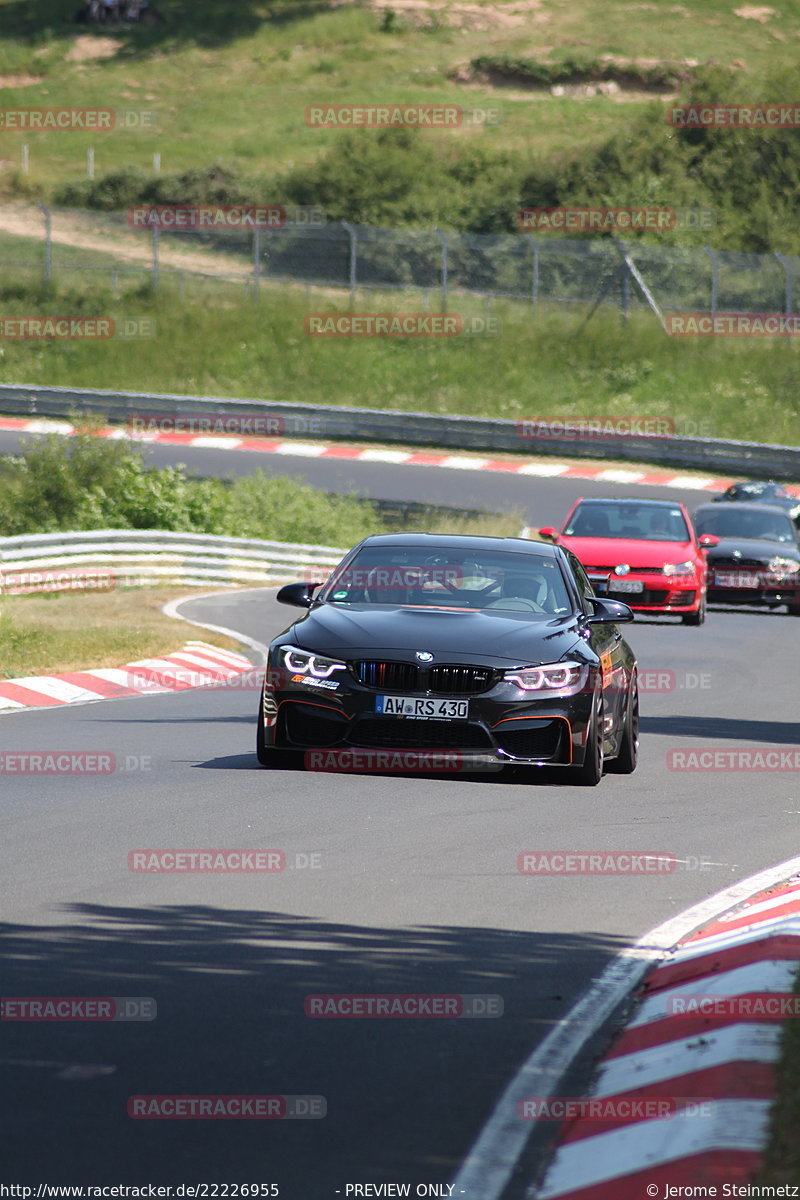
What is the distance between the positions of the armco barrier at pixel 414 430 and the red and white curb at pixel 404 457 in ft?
1.56

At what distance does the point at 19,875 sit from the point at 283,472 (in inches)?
1220

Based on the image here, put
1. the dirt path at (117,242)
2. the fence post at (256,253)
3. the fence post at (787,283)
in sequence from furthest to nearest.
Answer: the dirt path at (117,242)
the fence post at (256,253)
the fence post at (787,283)

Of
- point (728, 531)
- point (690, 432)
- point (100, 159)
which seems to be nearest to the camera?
point (728, 531)

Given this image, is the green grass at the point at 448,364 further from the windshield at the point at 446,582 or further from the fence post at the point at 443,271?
the windshield at the point at 446,582

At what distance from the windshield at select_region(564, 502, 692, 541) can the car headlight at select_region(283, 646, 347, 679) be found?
45.4 feet

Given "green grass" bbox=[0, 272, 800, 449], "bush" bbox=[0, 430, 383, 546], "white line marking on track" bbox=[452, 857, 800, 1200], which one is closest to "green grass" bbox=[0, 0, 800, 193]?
"green grass" bbox=[0, 272, 800, 449]

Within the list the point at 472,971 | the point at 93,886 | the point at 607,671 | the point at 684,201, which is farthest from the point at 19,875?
the point at 684,201

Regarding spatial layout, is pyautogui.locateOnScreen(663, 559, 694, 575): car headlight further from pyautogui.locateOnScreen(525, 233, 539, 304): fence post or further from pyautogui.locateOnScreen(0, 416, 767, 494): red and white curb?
pyautogui.locateOnScreen(525, 233, 539, 304): fence post

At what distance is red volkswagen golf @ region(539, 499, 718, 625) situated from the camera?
2320 cm

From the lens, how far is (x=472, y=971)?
662 centimetres

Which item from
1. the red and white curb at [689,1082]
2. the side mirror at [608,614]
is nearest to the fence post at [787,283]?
the side mirror at [608,614]

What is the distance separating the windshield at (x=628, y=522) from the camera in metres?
24.1

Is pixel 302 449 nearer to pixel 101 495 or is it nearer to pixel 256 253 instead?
pixel 256 253

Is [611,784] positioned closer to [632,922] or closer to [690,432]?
[632,922]
